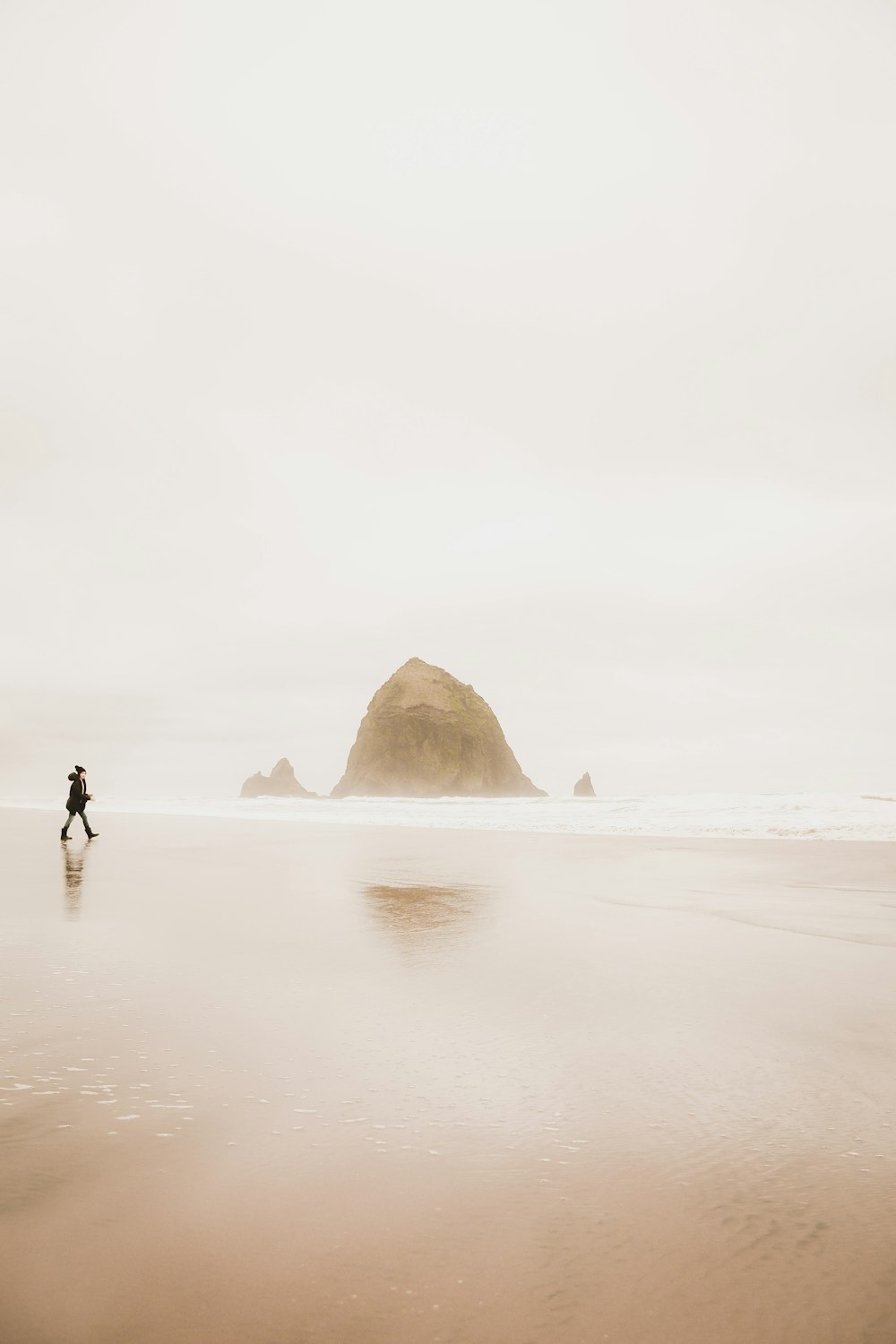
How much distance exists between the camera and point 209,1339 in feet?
6.24

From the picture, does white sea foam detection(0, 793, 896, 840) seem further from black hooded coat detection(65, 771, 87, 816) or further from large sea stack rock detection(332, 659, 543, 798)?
large sea stack rock detection(332, 659, 543, 798)

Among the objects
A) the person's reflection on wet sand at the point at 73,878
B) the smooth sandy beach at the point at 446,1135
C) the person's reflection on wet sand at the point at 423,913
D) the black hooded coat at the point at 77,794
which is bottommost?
the smooth sandy beach at the point at 446,1135

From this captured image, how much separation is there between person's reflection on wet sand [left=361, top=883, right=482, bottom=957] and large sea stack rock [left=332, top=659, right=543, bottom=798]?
64.6 meters

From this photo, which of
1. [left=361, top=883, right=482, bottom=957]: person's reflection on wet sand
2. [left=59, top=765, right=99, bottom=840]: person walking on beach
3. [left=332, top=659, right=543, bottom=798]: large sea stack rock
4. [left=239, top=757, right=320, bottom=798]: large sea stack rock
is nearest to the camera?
[left=361, top=883, right=482, bottom=957]: person's reflection on wet sand

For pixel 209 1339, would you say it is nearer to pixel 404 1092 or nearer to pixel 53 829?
pixel 404 1092

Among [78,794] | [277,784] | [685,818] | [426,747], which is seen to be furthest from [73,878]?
[277,784]

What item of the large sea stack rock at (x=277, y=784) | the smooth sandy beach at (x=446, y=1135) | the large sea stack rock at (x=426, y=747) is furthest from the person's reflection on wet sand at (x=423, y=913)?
the large sea stack rock at (x=277, y=784)

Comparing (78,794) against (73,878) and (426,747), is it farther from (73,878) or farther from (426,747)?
(426,747)

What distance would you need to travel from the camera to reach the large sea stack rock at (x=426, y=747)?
7644 cm

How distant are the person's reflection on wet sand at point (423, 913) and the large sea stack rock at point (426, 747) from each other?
64.6 meters

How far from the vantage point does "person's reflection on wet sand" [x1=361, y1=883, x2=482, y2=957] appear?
22.6 feet

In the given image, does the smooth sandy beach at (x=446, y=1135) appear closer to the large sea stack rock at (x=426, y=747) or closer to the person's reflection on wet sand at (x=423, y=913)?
the person's reflection on wet sand at (x=423, y=913)

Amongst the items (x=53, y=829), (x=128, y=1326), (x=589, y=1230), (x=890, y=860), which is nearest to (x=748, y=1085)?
(x=589, y=1230)

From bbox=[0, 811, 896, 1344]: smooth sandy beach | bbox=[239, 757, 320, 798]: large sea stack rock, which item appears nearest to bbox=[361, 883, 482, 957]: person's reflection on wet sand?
bbox=[0, 811, 896, 1344]: smooth sandy beach
